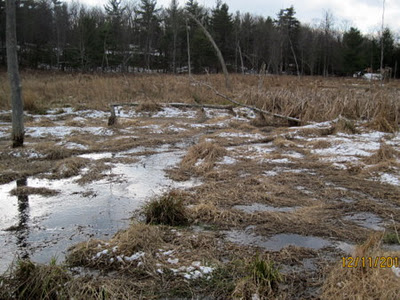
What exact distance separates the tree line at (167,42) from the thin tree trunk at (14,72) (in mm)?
32434

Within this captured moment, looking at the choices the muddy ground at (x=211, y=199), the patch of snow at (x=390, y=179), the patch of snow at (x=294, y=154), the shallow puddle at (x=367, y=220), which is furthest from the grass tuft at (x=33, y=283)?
the patch of snow at (x=294, y=154)

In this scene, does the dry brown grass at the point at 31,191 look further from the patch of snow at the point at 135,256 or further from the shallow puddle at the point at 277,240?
the shallow puddle at the point at 277,240

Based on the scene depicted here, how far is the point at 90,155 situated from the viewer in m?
7.62

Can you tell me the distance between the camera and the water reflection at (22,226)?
3.55 m

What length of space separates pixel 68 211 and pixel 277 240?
2.75 metres

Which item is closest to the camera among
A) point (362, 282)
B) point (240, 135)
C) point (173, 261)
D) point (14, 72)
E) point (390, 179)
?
point (362, 282)

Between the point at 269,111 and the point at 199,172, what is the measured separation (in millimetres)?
6890

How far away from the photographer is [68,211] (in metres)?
4.60

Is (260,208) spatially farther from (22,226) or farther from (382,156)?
(382,156)

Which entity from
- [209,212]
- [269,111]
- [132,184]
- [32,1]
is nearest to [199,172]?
[132,184]

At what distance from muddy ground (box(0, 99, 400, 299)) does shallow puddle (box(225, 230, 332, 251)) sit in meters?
0.01

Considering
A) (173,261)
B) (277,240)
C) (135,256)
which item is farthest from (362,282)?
(135,256)

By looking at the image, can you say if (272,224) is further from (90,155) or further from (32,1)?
(32,1)
